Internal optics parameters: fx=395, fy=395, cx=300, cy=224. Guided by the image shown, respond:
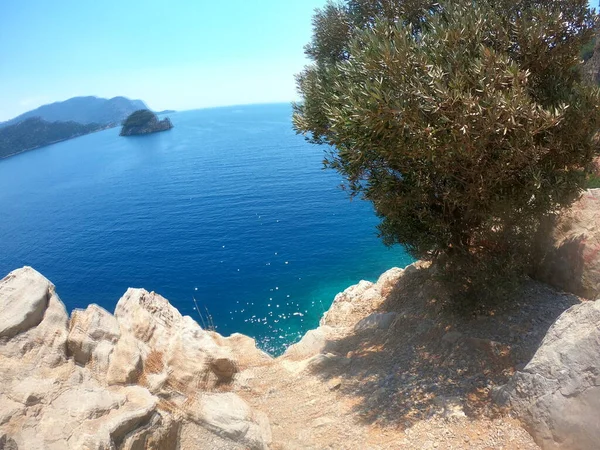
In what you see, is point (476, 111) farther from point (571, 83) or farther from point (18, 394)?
point (18, 394)

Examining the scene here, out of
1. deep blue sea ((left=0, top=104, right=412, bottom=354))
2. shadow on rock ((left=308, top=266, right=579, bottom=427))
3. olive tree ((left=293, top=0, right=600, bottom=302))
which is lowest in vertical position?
deep blue sea ((left=0, top=104, right=412, bottom=354))

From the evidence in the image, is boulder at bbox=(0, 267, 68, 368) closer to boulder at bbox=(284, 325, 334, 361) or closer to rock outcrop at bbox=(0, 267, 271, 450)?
rock outcrop at bbox=(0, 267, 271, 450)

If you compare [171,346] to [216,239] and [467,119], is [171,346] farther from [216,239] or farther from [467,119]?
[216,239]

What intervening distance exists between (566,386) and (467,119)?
669 centimetres

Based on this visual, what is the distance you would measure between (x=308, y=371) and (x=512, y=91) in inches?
471

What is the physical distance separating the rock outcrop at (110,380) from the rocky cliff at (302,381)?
0.04m

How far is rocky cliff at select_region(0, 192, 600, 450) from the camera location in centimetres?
896

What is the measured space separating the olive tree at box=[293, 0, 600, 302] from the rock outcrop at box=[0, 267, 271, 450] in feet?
27.6

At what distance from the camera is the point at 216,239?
63.3 m

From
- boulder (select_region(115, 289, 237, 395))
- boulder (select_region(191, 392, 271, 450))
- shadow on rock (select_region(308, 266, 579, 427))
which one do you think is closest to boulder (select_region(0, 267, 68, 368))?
boulder (select_region(115, 289, 237, 395))

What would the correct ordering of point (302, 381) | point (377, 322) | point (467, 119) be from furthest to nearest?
point (377, 322), point (302, 381), point (467, 119)

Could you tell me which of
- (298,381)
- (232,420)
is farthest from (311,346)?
(232,420)

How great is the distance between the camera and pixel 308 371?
51.6 ft

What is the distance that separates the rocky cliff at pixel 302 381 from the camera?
29.4ft
